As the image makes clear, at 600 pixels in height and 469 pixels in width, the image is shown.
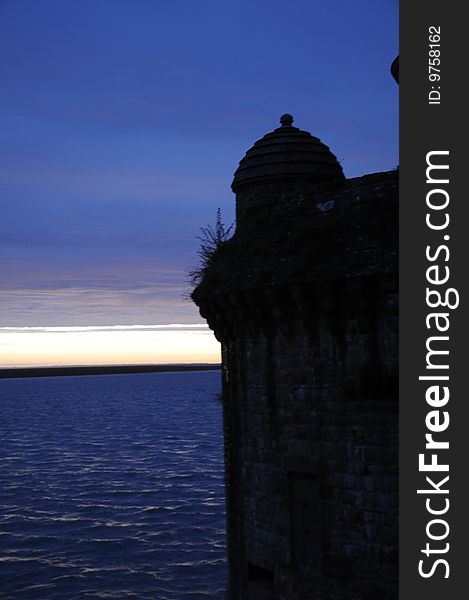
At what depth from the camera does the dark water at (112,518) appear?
24703 mm

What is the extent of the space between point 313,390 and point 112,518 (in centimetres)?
2658

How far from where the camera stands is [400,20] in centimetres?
811

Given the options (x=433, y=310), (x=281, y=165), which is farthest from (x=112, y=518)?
(x=433, y=310)

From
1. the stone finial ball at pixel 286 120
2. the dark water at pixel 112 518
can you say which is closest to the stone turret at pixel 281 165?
the stone finial ball at pixel 286 120

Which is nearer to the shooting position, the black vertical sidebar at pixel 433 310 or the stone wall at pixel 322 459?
the black vertical sidebar at pixel 433 310

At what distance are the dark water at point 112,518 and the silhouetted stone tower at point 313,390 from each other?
13158 mm

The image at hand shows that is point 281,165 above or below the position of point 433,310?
above

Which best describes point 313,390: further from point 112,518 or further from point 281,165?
point 112,518

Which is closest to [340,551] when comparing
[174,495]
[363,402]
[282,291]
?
[363,402]

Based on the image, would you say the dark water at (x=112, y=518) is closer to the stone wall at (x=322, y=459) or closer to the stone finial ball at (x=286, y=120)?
→ the stone wall at (x=322, y=459)

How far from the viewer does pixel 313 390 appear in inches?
415

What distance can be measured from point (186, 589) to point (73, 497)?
17.5 m

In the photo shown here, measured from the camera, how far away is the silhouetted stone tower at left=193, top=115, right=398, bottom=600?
976 centimetres

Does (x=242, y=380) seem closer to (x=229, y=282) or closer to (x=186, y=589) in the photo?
(x=229, y=282)
